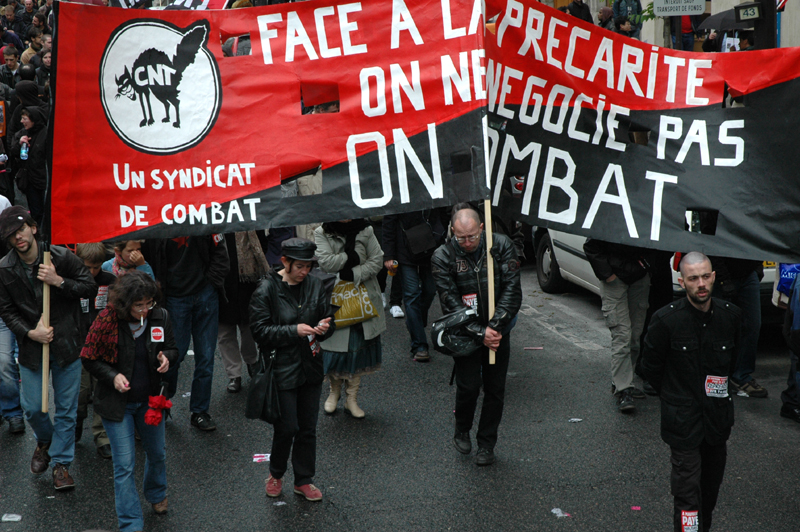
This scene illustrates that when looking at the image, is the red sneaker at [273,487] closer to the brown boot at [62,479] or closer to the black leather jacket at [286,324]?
the black leather jacket at [286,324]

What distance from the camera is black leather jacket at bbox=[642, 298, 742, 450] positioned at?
14.8 feet

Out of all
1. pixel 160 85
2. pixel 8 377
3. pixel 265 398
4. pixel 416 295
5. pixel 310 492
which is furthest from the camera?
pixel 416 295

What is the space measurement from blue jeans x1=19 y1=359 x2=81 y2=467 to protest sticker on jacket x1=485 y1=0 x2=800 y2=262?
3333mm

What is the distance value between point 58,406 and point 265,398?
1.64 m

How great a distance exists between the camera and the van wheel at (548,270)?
10.6m

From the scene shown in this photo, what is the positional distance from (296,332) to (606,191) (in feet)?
7.21

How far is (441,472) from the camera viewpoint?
5871mm

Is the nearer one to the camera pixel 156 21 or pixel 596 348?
pixel 156 21

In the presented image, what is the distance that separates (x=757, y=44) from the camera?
8547 mm

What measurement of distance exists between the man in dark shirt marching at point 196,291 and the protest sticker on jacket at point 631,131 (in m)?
2.68

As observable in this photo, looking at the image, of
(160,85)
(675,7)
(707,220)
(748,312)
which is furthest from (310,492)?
(675,7)

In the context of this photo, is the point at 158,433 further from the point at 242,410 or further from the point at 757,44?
the point at 757,44

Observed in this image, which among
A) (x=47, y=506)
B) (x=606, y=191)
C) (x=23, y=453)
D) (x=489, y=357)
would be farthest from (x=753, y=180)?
(x=23, y=453)

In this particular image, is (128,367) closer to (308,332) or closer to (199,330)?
(308,332)
